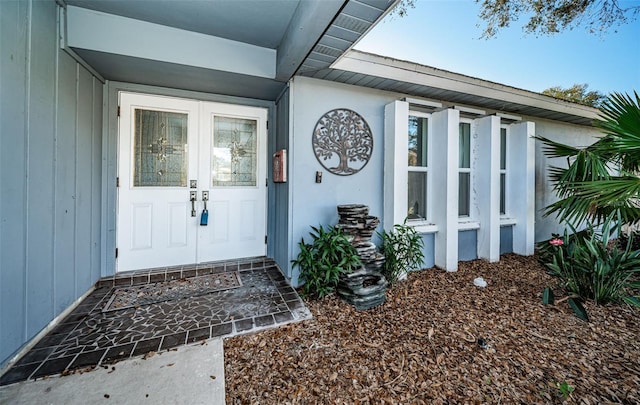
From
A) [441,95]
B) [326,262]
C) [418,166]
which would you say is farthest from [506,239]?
[326,262]

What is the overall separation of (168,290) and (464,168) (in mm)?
4534

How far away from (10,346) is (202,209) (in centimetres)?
192

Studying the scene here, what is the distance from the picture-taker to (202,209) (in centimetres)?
322

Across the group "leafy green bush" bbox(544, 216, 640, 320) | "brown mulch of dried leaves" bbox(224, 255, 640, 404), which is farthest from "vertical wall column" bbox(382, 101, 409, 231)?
"leafy green bush" bbox(544, 216, 640, 320)

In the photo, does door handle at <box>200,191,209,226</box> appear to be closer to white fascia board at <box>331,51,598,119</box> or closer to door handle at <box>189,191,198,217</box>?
door handle at <box>189,191,198,217</box>

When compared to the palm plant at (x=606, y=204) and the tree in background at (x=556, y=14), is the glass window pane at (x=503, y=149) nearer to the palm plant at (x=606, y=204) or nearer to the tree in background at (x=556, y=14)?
the palm plant at (x=606, y=204)

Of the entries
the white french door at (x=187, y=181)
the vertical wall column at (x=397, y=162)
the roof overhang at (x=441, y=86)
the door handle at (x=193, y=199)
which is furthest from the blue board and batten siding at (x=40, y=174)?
the vertical wall column at (x=397, y=162)

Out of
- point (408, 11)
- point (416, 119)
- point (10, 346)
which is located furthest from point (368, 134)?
point (10, 346)

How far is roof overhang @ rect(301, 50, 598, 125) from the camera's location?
2.80 m

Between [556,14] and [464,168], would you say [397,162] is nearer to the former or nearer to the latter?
[464,168]

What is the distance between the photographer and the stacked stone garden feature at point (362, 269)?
95.4 inches

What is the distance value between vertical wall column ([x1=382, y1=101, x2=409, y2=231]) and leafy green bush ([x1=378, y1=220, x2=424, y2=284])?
0.14 meters

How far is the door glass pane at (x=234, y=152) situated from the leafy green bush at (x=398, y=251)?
2.08m

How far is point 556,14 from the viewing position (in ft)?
10.7
